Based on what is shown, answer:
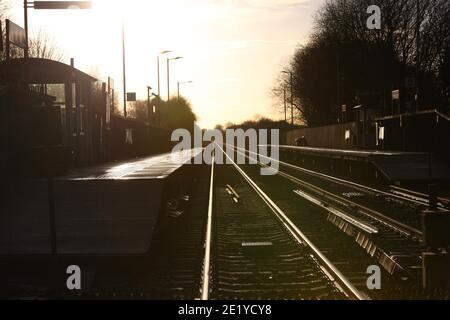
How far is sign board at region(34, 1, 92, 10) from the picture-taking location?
57.8 feet

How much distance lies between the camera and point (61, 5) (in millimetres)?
18062

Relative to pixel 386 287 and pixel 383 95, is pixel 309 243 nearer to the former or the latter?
pixel 386 287

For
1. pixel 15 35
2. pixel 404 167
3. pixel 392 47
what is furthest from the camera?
pixel 392 47

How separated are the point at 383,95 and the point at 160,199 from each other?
1145 inches

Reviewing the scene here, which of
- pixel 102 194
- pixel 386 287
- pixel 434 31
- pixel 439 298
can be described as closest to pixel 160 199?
pixel 102 194

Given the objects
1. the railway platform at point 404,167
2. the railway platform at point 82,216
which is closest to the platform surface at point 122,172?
the railway platform at point 82,216

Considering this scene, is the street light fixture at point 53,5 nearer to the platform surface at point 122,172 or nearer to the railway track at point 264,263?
the platform surface at point 122,172

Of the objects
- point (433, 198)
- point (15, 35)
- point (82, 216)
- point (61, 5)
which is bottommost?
point (82, 216)

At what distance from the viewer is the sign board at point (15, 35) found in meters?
17.5

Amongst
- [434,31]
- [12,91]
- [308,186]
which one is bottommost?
[308,186]

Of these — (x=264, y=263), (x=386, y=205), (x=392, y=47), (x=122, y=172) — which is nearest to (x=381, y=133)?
(x=386, y=205)

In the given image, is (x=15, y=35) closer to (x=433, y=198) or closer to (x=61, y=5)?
(x=61, y=5)

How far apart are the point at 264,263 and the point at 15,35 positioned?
976cm
